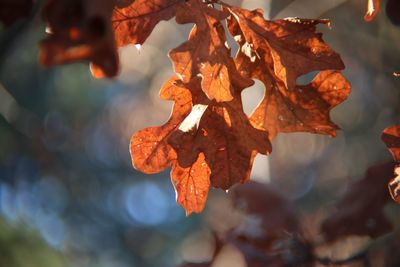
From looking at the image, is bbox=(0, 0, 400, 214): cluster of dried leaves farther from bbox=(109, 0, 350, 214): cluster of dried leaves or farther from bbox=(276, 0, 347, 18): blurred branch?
bbox=(276, 0, 347, 18): blurred branch

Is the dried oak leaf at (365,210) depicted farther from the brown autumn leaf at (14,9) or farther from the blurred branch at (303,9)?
the blurred branch at (303,9)

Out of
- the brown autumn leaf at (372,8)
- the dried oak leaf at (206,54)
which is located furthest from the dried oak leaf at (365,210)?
the dried oak leaf at (206,54)

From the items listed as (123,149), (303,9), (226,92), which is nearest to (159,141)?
(226,92)

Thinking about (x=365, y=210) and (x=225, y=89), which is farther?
(x=365, y=210)

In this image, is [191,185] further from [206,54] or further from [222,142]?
[206,54]

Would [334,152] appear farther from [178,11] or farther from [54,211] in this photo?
[178,11]

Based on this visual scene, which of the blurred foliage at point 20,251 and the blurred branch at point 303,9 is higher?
the blurred branch at point 303,9

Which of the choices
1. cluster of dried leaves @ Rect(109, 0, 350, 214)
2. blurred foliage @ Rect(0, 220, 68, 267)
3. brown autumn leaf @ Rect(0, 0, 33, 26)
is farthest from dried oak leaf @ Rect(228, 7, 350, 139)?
blurred foliage @ Rect(0, 220, 68, 267)
